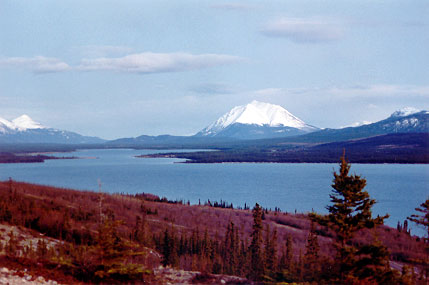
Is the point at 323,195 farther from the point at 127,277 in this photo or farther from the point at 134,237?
the point at 127,277

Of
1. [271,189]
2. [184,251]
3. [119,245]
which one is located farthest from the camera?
[271,189]

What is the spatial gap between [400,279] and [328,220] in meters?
2.56

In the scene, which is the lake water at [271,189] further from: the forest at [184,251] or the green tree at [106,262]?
the green tree at [106,262]

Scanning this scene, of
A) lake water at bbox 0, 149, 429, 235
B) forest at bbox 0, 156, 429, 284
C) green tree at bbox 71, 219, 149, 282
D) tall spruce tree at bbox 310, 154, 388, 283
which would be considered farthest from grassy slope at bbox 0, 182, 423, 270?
lake water at bbox 0, 149, 429, 235

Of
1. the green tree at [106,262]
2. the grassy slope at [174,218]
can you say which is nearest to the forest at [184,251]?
the green tree at [106,262]

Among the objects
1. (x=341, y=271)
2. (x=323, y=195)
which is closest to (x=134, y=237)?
(x=341, y=271)

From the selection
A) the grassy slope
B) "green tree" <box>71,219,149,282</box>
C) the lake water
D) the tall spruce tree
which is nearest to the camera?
"green tree" <box>71,219,149,282</box>

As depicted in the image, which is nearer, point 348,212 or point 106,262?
point 106,262

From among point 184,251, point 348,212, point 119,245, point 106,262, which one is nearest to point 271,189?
point 184,251

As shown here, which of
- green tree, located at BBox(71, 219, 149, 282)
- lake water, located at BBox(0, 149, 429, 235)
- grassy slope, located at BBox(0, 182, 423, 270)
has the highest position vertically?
green tree, located at BBox(71, 219, 149, 282)

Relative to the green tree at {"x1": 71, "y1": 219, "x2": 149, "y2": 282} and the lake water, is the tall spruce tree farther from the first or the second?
the lake water

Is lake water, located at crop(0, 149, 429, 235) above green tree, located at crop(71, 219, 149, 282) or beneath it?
beneath

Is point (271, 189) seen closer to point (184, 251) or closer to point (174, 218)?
point (174, 218)

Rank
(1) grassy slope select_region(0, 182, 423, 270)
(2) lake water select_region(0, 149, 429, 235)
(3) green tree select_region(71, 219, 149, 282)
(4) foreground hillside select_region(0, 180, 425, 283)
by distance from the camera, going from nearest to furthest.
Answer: (3) green tree select_region(71, 219, 149, 282), (4) foreground hillside select_region(0, 180, 425, 283), (1) grassy slope select_region(0, 182, 423, 270), (2) lake water select_region(0, 149, 429, 235)
